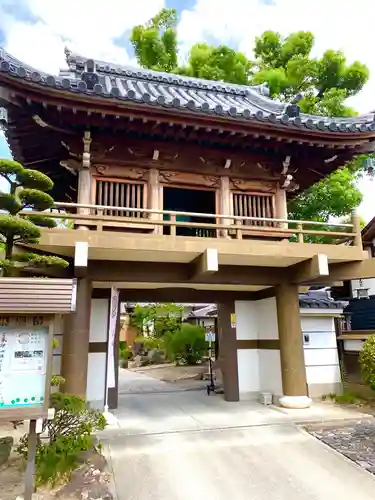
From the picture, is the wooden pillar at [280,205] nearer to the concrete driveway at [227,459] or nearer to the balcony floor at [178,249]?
the balcony floor at [178,249]

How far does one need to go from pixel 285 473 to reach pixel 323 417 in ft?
9.34

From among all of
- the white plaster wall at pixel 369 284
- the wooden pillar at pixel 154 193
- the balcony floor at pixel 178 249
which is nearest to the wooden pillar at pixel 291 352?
the balcony floor at pixel 178 249

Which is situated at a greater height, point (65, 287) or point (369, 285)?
point (369, 285)

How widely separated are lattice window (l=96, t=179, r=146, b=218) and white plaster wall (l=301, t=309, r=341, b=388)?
5047mm

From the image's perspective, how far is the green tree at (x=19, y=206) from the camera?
15.3 feet

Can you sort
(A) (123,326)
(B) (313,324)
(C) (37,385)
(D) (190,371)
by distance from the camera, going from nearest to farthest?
1. (C) (37,385)
2. (B) (313,324)
3. (D) (190,371)
4. (A) (123,326)

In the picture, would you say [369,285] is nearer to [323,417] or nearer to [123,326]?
[323,417]

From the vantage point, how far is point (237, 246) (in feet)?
23.7

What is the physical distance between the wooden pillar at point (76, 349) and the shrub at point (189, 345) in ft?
44.7

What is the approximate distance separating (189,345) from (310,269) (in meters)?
13.9

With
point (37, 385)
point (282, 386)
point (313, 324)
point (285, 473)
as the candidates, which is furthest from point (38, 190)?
point (313, 324)

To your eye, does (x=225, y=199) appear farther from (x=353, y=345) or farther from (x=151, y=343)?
(x=151, y=343)

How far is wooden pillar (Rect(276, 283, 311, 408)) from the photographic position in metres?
8.08

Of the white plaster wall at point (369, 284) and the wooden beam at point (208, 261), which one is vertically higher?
the white plaster wall at point (369, 284)
